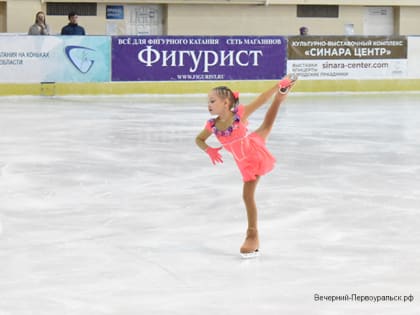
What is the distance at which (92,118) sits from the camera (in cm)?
1515

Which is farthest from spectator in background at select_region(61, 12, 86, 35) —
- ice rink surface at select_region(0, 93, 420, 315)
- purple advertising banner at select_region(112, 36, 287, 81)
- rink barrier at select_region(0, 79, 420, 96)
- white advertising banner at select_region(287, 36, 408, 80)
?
ice rink surface at select_region(0, 93, 420, 315)

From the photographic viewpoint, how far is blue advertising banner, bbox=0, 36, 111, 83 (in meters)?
19.2

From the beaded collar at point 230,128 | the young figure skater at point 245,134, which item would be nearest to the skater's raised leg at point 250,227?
the young figure skater at point 245,134

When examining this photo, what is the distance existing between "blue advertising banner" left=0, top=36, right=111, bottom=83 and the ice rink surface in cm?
563

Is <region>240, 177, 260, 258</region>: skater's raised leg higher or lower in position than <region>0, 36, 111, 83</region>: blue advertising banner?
lower

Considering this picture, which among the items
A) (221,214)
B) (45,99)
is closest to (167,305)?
(221,214)

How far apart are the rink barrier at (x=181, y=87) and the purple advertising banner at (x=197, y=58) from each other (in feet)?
0.41

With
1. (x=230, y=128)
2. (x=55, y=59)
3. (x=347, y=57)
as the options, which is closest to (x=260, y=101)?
(x=230, y=128)

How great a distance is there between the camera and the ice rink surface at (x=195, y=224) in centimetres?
527

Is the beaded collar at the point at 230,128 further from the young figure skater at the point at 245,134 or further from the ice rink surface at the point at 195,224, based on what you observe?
the ice rink surface at the point at 195,224

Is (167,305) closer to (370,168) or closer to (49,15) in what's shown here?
(370,168)

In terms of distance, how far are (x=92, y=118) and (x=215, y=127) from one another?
916cm

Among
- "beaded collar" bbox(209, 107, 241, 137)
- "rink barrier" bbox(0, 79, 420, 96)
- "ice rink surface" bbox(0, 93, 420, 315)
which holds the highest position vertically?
"beaded collar" bbox(209, 107, 241, 137)

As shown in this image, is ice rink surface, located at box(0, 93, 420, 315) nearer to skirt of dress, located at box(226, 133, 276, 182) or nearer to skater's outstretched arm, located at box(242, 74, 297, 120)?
skirt of dress, located at box(226, 133, 276, 182)
